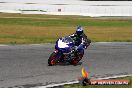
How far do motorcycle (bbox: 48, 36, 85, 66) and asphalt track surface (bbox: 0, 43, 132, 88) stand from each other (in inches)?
8.9

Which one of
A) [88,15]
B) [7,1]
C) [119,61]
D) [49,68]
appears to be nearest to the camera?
[49,68]

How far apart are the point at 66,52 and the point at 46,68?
128cm

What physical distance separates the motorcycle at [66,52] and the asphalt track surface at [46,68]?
226mm

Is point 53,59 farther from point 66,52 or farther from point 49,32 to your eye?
point 49,32

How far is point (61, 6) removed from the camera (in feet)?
243

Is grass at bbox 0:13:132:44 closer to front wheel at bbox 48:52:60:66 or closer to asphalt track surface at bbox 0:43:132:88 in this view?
asphalt track surface at bbox 0:43:132:88

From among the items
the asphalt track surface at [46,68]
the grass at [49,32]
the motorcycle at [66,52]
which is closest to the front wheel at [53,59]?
the motorcycle at [66,52]

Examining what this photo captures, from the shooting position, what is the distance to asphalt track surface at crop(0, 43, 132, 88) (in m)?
11.5

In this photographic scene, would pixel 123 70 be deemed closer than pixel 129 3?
Yes

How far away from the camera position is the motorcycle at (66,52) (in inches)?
587

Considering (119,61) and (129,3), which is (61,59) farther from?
(129,3)

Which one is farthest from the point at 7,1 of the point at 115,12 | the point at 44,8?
the point at 115,12

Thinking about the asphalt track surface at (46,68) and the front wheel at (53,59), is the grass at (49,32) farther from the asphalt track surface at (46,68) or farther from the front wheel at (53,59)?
the front wheel at (53,59)

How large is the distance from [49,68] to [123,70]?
2560 mm
